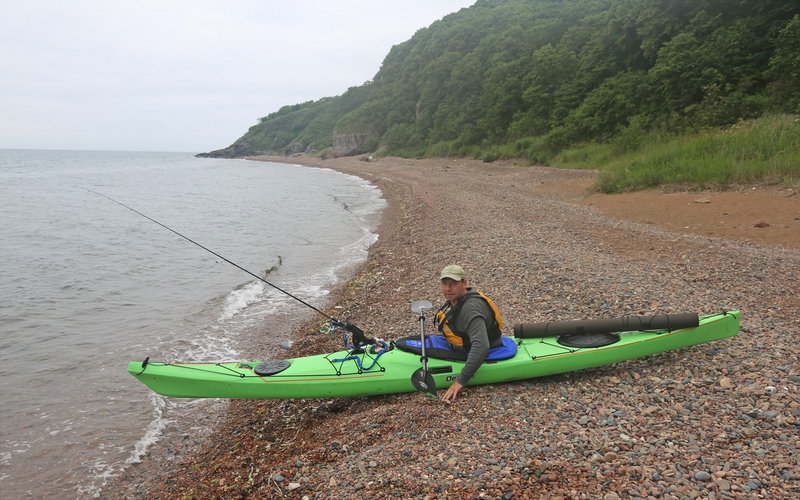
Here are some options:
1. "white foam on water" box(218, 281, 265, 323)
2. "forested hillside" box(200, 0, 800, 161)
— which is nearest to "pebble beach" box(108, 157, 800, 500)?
"white foam on water" box(218, 281, 265, 323)

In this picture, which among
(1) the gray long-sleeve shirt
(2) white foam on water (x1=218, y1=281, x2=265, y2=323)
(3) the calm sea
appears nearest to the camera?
(1) the gray long-sleeve shirt

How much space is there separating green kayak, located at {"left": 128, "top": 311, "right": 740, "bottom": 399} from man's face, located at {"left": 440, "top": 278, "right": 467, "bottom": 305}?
2.51 feet

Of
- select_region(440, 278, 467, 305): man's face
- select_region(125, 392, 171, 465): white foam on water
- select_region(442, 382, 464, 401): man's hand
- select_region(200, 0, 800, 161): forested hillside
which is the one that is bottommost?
select_region(125, 392, 171, 465): white foam on water

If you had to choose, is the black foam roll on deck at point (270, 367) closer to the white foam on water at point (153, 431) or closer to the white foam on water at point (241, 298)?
the white foam on water at point (153, 431)

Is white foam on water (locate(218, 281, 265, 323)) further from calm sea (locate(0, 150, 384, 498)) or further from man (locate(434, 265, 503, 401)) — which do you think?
man (locate(434, 265, 503, 401))

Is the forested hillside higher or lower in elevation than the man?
higher

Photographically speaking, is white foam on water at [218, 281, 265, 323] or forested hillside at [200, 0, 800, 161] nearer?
white foam on water at [218, 281, 265, 323]

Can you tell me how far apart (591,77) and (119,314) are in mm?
31710

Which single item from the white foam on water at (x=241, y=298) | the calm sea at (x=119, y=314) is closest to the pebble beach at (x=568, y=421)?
the calm sea at (x=119, y=314)

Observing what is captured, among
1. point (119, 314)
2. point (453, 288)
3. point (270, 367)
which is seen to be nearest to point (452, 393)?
point (453, 288)

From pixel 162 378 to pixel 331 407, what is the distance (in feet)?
6.31

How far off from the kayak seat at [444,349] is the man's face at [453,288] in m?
0.68

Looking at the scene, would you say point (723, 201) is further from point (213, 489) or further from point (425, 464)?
point (213, 489)

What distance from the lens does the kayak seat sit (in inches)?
180
